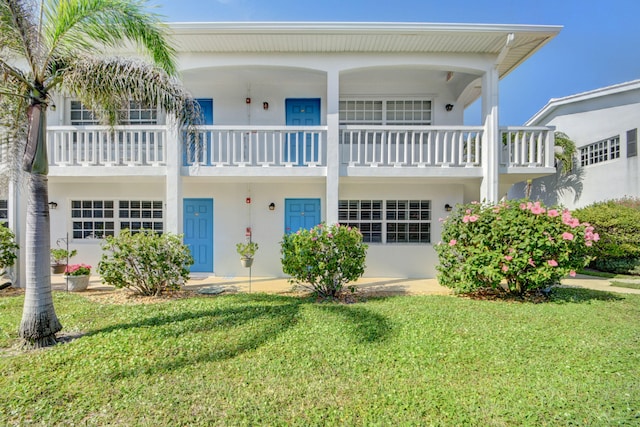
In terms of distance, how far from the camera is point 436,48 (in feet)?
24.1

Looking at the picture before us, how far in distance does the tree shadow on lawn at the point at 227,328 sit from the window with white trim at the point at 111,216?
491 cm

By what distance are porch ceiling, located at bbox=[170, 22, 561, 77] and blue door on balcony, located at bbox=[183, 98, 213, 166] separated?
172 cm

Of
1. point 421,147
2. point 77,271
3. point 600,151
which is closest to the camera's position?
point 77,271

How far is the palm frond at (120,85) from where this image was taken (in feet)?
14.1

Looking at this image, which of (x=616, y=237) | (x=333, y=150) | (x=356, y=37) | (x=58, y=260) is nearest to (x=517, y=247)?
(x=333, y=150)

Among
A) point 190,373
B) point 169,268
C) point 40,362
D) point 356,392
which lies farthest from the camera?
point 169,268

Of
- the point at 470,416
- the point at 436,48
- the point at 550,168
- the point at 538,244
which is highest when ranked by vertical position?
the point at 436,48

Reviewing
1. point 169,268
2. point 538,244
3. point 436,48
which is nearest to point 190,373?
point 169,268

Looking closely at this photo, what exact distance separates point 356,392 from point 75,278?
7.36 meters

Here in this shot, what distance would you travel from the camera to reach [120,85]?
14.5 feet

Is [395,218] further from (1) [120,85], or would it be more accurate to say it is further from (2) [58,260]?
(2) [58,260]

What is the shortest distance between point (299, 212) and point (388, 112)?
429 centimetres

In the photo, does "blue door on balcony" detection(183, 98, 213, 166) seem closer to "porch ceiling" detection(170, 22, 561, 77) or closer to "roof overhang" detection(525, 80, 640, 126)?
"porch ceiling" detection(170, 22, 561, 77)

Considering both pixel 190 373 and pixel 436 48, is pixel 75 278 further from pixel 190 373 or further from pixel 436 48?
pixel 436 48
